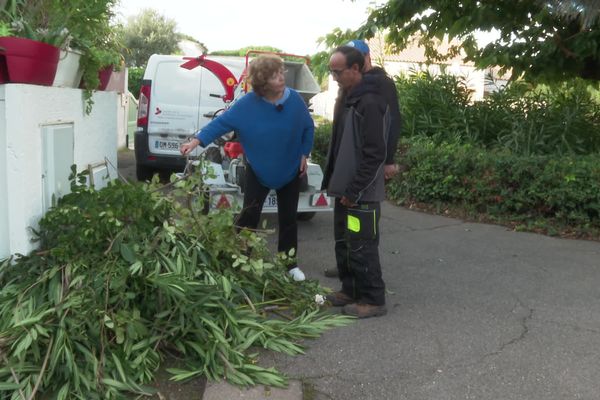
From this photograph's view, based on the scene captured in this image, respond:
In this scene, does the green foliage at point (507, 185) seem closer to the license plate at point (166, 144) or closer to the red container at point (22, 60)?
the license plate at point (166, 144)

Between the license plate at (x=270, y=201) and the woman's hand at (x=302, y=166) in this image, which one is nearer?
the woman's hand at (x=302, y=166)

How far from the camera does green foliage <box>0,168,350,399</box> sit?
3164mm

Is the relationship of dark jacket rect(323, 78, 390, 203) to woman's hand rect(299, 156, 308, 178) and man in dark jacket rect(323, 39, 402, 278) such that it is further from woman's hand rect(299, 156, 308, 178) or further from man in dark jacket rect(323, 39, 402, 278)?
woman's hand rect(299, 156, 308, 178)

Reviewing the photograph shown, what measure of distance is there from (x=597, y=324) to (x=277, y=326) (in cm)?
228

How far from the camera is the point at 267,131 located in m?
4.66

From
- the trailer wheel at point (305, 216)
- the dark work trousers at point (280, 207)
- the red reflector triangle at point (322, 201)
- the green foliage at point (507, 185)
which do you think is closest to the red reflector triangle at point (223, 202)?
the red reflector triangle at point (322, 201)

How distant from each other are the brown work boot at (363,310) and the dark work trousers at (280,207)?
728 mm

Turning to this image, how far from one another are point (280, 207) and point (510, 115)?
21.1ft

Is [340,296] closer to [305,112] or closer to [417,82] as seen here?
[305,112]

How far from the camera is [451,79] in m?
11.5

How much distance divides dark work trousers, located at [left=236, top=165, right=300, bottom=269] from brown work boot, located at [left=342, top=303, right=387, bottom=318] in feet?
2.39

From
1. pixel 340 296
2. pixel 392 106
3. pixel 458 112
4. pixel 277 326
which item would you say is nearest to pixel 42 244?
pixel 277 326

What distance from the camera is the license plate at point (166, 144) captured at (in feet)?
32.8

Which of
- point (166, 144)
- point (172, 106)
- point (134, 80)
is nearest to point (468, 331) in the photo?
point (166, 144)
